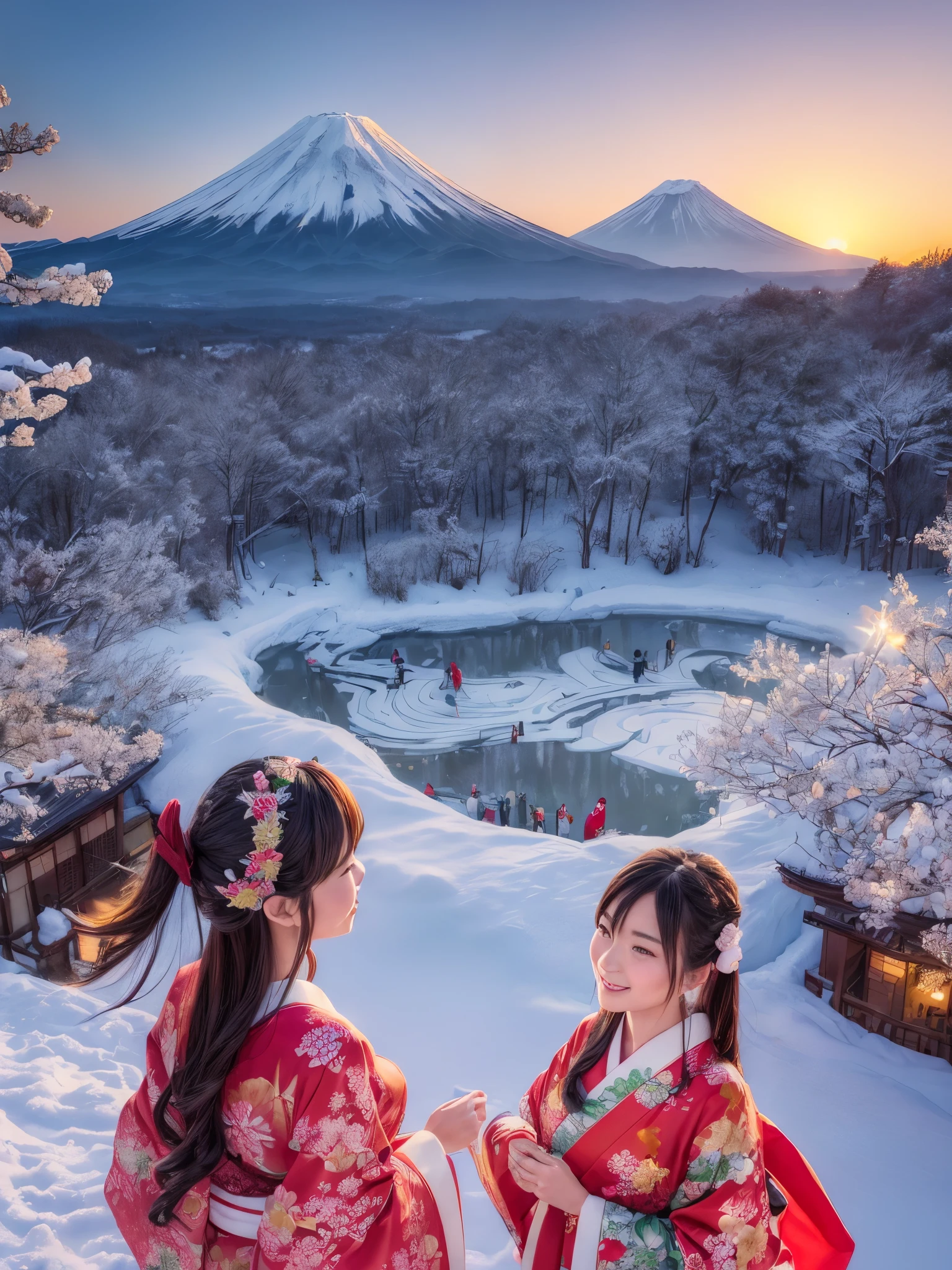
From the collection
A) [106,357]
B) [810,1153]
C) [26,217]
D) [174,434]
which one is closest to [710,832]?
[810,1153]

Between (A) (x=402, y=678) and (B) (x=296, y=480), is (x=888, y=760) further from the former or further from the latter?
(B) (x=296, y=480)

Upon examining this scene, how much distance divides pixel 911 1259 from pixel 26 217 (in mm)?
7492

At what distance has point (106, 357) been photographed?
27750 millimetres

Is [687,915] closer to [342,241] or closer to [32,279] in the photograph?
[32,279]

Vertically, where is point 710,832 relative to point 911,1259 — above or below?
below

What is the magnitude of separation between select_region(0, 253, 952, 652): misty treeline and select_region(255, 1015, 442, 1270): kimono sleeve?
65.6ft

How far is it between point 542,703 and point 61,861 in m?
9.97

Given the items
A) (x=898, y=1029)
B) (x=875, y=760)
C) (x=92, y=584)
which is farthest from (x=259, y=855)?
(x=92, y=584)

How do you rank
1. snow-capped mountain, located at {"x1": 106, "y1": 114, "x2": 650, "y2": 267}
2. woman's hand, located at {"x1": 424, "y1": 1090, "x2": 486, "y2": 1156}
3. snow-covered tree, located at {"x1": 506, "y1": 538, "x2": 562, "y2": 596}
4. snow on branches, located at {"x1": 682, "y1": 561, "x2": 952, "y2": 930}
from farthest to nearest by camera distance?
1. snow-capped mountain, located at {"x1": 106, "y1": 114, "x2": 650, "y2": 267}
2. snow-covered tree, located at {"x1": 506, "y1": 538, "x2": 562, "y2": 596}
3. snow on branches, located at {"x1": 682, "y1": 561, "x2": 952, "y2": 930}
4. woman's hand, located at {"x1": 424, "y1": 1090, "x2": 486, "y2": 1156}

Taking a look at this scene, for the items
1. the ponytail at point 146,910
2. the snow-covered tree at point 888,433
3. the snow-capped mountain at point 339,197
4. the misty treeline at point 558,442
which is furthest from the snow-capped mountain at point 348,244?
the ponytail at point 146,910

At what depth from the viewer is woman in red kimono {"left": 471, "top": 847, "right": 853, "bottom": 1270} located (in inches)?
71.2

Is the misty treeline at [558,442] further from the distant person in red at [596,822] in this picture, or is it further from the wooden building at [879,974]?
the wooden building at [879,974]

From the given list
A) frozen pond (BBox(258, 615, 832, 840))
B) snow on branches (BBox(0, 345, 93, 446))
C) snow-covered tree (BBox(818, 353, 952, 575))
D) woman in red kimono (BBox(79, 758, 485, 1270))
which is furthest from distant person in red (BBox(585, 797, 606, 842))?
snow-covered tree (BBox(818, 353, 952, 575))

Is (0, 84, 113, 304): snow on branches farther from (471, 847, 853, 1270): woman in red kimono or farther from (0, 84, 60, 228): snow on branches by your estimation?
(471, 847, 853, 1270): woman in red kimono
